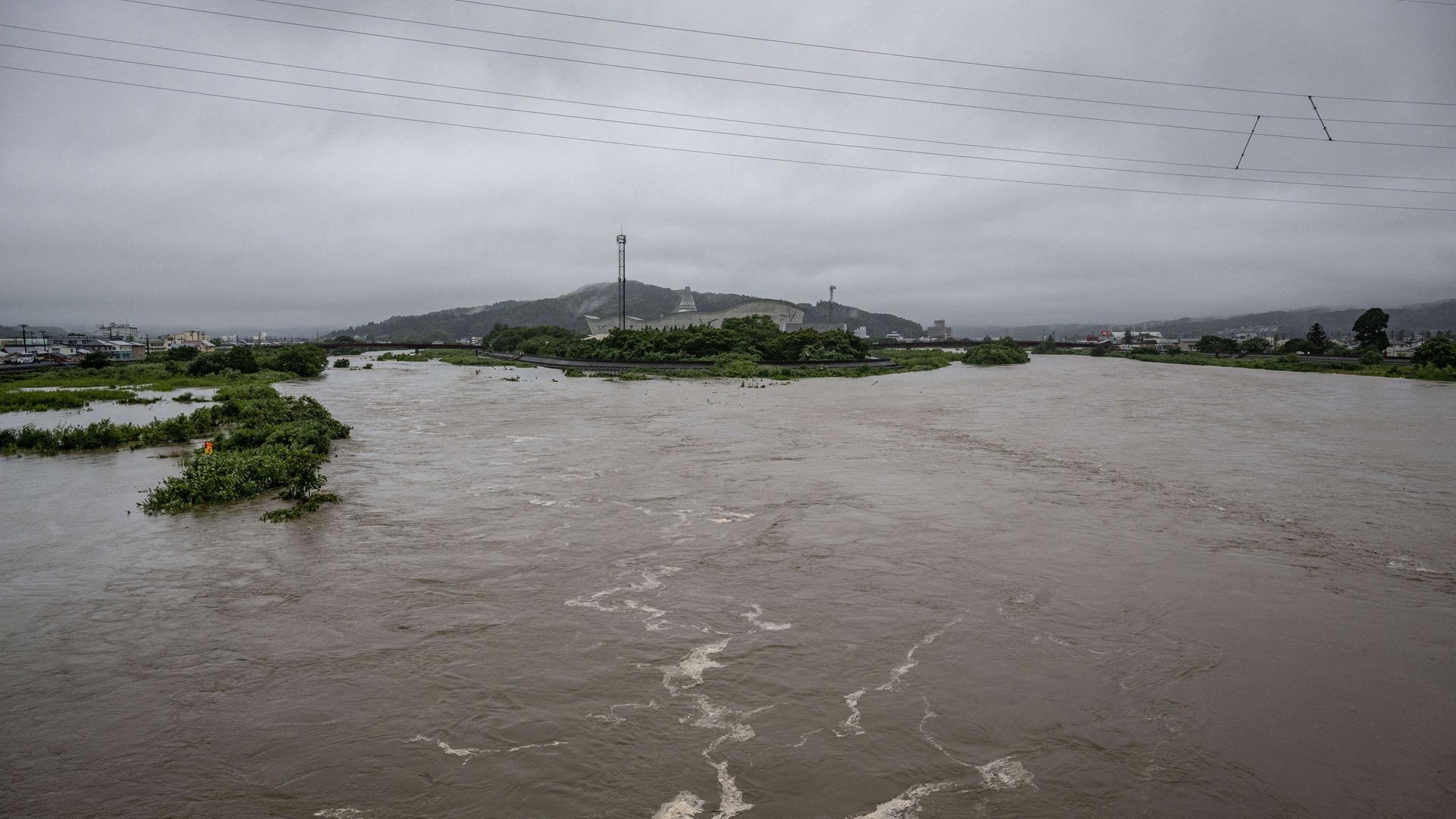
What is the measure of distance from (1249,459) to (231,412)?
29231 millimetres

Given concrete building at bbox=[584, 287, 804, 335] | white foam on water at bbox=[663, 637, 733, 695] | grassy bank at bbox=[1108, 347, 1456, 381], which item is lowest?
white foam on water at bbox=[663, 637, 733, 695]

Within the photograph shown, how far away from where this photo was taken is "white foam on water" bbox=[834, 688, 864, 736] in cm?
546

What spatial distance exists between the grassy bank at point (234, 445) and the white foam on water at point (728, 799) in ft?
32.1

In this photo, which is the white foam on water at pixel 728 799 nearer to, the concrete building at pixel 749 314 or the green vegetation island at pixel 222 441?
the green vegetation island at pixel 222 441

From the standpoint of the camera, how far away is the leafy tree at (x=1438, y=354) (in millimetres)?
43594

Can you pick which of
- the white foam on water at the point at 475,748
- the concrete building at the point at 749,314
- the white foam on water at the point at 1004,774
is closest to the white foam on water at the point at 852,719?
the white foam on water at the point at 1004,774

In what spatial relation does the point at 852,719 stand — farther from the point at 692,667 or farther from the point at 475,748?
the point at 475,748

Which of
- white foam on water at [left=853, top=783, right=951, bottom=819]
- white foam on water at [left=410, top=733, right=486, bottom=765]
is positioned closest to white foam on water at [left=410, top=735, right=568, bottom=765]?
white foam on water at [left=410, top=733, right=486, bottom=765]

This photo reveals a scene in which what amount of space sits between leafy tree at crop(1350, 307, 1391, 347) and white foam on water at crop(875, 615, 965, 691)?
75.1m

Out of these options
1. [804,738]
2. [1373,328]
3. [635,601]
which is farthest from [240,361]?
[1373,328]

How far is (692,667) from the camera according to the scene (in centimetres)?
654

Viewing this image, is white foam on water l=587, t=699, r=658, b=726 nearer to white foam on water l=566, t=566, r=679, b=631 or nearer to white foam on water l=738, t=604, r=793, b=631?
white foam on water l=566, t=566, r=679, b=631

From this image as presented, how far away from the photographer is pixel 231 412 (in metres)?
23.8

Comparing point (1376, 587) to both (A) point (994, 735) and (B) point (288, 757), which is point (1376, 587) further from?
(B) point (288, 757)
